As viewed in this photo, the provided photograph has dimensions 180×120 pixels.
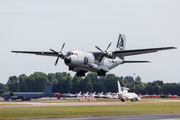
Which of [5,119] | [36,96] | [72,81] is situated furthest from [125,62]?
[72,81]

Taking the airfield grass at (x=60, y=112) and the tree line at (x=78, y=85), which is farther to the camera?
the tree line at (x=78, y=85)

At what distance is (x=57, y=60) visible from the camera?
48188 millimetres

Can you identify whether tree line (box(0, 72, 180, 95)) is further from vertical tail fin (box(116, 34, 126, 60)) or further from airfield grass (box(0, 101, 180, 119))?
vertical tail fin (box(116, 34, 126, 60))

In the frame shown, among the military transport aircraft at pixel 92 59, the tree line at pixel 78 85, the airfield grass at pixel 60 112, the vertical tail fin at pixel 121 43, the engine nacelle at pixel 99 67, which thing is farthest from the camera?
the tree line at pixel 78 85

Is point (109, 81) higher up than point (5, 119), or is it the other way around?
point (109, 81)

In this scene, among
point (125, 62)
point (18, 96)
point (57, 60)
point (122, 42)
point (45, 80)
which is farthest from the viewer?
point (45, 80)

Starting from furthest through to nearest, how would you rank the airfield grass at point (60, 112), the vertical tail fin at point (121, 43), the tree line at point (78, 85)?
the tree line at point (78, 85)
the vertical tail fin at point (121, 43)
the airfield grass at point (60, 112)

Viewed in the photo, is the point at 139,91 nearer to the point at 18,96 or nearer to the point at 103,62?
the point at 18,96

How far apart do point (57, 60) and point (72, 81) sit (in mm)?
149855

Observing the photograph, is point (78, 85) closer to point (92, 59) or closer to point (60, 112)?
point (60, 112)

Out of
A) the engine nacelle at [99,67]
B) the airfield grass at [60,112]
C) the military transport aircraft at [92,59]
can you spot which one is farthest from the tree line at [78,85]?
the engine nacelle at [99,67]

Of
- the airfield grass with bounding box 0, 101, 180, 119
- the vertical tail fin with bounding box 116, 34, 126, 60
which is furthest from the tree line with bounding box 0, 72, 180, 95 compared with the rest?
the vertical tail fin with bounding box 116, 34, 126, 60

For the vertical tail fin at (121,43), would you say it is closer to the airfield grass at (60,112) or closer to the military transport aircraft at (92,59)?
the military transport aircraft at (92,59)

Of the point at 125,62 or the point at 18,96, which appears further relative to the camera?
the point at 18,96
